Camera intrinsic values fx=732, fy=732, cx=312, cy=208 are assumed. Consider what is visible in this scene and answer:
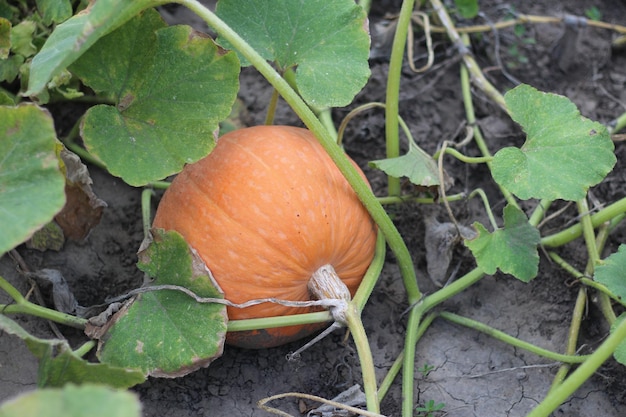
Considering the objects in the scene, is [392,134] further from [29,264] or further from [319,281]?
[29,264]

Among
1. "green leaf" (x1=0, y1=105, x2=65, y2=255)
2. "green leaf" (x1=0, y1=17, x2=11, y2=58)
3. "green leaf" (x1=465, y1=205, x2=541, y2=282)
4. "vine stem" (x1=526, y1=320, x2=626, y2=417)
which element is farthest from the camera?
"green leaf" (x1=0, y1=17, x2=11, y2=58)

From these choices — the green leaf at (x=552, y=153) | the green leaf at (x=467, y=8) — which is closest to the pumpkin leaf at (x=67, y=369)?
the green leaf at (x=552, y=153)

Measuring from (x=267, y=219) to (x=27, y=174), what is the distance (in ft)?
1.84

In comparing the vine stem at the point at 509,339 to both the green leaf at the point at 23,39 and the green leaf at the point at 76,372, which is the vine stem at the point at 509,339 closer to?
the green leaf at the point at 76,372

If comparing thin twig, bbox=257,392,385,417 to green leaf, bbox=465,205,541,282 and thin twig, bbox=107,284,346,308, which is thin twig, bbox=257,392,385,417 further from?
green leaf, bbox=465,205,541,282

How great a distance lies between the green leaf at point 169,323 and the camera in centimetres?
161

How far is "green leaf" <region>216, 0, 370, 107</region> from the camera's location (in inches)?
69.6

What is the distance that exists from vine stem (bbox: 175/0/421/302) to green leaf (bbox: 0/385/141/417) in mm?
852

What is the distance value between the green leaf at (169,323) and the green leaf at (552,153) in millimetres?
723

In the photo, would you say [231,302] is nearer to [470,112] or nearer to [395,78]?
[395,78]

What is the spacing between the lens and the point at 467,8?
2635 mm

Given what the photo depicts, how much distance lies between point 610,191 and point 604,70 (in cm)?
61

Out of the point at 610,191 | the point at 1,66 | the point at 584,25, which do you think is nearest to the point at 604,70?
the point at 584,25

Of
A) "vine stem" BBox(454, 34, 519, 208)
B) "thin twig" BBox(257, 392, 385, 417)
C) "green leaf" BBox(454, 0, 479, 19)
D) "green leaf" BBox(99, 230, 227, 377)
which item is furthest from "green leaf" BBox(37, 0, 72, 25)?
"green leaf" BBox(454, 0, 479, 19)
